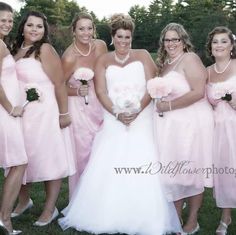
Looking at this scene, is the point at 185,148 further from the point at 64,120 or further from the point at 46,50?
the point at 46,50

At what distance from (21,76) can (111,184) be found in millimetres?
1811

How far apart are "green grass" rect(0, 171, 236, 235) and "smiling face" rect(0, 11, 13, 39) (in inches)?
100

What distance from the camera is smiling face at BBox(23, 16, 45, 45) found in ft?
20.9

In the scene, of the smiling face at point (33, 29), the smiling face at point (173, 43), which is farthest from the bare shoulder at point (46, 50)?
the smiling face at point (173, 43)

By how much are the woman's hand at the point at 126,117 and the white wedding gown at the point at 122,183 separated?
100mm

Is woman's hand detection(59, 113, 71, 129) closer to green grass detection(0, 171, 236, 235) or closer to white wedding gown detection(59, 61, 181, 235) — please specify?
white wedding gown detection(59, 61, 181, 235)

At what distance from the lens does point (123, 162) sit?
6.27 metres

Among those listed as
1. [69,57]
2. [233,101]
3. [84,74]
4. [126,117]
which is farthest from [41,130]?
[233,101]

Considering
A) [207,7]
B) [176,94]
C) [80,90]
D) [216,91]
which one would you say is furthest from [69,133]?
[207,7]

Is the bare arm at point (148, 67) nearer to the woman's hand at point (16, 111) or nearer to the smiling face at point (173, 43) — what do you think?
the smiling face at point (173, 43)

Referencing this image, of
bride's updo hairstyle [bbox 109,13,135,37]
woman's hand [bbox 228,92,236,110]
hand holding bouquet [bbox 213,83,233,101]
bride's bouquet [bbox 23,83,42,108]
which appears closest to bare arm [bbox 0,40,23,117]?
bride's bouquet [bbox 23,83,42,108]

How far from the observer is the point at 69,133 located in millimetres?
6891

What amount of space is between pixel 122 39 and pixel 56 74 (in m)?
0.99

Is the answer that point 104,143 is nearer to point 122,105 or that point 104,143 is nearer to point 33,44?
point 122,105
